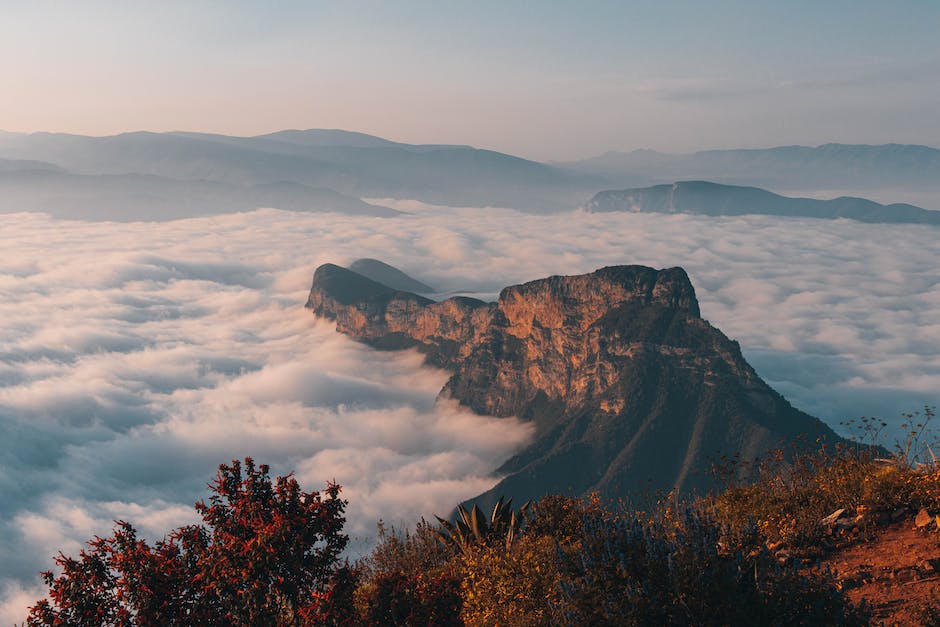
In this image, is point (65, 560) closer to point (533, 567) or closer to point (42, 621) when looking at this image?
point (42, 621)

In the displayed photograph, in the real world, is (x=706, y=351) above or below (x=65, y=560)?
below

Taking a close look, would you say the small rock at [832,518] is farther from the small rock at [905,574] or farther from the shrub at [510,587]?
the shrub at [510,587]

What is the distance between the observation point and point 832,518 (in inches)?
545

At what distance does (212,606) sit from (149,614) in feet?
2.97

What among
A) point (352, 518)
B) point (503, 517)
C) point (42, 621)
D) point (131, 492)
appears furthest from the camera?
point (131, 492)

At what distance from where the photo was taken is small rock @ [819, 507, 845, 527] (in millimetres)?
13648

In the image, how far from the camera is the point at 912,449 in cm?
1556

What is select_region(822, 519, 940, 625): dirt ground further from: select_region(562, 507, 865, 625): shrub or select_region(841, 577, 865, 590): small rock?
select_region(562, 507, 865, 625): shrub

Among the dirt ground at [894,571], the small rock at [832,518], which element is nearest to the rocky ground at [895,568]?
the dirt ground at [894,571]

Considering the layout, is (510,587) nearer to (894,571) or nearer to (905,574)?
(894,571)

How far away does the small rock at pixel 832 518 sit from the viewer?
13.6m

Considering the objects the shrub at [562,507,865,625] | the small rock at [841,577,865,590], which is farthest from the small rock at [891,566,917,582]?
the shrub at [562,507,865,625]

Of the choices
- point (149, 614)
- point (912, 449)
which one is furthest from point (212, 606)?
point (912, 449)

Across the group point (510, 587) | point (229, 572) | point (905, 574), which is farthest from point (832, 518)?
point (229, 572)
